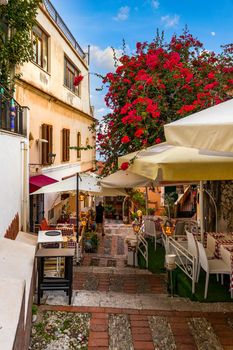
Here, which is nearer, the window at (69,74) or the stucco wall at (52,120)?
the stucco wall at (52,120)

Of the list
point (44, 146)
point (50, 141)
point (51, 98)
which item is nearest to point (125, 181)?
point (44, 146)

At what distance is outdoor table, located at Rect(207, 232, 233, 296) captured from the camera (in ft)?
21.5

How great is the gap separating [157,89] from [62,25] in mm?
12131

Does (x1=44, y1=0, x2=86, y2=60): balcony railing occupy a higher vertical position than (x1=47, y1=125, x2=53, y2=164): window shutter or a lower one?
higher

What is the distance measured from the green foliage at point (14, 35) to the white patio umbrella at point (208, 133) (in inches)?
358

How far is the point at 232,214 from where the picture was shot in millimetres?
10422

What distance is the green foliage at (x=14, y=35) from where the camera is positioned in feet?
39.1

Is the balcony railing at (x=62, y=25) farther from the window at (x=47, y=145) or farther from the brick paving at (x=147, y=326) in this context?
the brick paving at (x=147, y=326)

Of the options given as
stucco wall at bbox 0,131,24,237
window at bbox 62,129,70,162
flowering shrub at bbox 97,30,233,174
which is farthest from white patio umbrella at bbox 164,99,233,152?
window at bbox 62,129,70,162

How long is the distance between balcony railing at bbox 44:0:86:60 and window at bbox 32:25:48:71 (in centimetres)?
151

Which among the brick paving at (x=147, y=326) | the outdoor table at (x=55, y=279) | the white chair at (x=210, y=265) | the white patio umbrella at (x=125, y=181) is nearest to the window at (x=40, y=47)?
the white patio umbrella at (x=125, y=181)

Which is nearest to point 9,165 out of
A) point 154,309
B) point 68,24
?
point 154,309

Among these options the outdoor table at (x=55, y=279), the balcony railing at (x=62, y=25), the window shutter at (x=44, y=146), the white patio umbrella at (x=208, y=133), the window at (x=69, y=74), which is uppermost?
the balcony railing at (x=62, y=25)

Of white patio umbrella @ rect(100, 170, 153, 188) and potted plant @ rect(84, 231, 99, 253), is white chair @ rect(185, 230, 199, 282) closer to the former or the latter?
white patio umbrella @ rect(100, 170, 153, 188)
